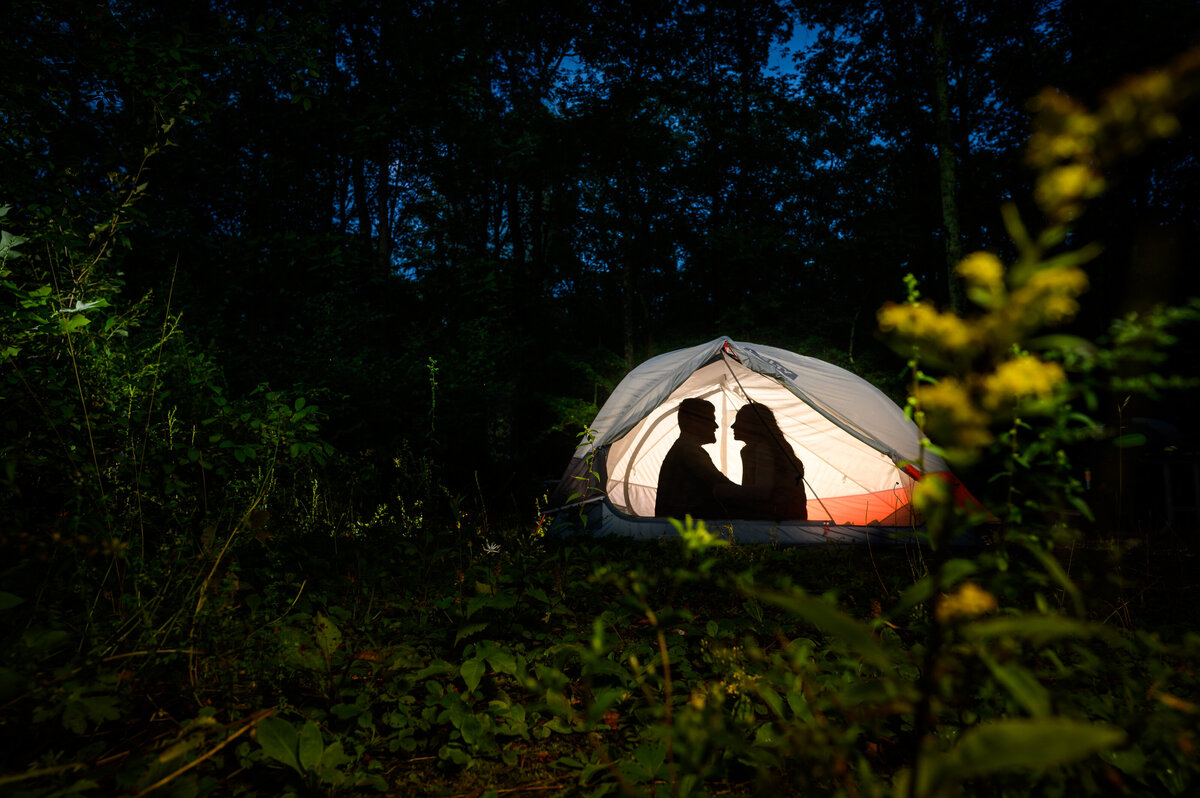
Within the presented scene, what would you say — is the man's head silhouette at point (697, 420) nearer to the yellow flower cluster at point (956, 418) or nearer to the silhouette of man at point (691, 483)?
the silhouette of man at point (691, 483)

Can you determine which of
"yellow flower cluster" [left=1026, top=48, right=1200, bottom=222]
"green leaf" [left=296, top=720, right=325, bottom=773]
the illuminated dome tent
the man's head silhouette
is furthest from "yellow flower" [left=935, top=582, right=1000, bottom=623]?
the man's head silhouette

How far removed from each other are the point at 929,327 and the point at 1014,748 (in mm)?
472

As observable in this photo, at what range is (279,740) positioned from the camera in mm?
1436

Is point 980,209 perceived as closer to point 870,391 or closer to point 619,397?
point 870,391

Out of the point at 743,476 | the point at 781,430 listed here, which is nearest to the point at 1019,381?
the point at 743,476

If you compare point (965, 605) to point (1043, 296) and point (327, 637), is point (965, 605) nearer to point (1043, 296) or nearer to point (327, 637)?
point (1043, 296)

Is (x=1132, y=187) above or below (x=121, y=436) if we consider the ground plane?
above

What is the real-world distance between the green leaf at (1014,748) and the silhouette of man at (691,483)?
4749 mm

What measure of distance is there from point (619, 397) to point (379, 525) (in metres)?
2.82

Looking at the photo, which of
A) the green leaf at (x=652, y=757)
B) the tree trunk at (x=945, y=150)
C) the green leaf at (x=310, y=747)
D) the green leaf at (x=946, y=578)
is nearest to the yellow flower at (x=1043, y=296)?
the green leaf at (x=946, y=578)

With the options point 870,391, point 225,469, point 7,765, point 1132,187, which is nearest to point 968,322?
point 7,765

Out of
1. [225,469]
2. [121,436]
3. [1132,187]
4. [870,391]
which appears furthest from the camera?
[1132,187]

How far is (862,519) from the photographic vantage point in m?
5.66

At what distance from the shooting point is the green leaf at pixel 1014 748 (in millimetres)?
499
